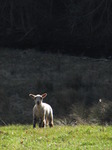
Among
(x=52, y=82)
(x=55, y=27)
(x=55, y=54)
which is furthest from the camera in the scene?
(x=55, y=27)

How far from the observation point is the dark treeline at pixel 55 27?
3366 centimetres

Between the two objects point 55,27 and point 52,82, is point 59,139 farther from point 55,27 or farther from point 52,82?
point 55,27

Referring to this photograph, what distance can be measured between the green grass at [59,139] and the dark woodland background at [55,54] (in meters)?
7.78

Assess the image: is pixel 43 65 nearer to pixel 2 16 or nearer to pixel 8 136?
pixel 2 16

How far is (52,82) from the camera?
27.5 meters

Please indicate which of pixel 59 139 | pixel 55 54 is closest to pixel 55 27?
pixel 55 54

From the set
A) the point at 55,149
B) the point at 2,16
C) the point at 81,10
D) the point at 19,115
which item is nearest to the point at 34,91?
the point at 19,115

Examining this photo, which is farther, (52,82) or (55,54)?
(55,54)

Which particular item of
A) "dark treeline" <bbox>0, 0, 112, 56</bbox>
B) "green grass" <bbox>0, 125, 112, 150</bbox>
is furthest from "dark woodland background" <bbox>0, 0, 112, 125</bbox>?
"green grass" <bbox>0, 125, 112, 150</bbox>

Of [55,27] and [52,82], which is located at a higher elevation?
[55,27]

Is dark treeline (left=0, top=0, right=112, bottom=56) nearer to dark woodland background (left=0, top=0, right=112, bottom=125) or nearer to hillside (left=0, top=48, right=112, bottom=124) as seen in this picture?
dark woodland background (left=0, top=0, right=112, bottom=125)

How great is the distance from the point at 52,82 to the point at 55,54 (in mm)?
6824

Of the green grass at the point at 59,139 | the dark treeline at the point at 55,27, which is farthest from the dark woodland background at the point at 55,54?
the green grass at the point at 59,139

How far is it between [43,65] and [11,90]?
213 inches
